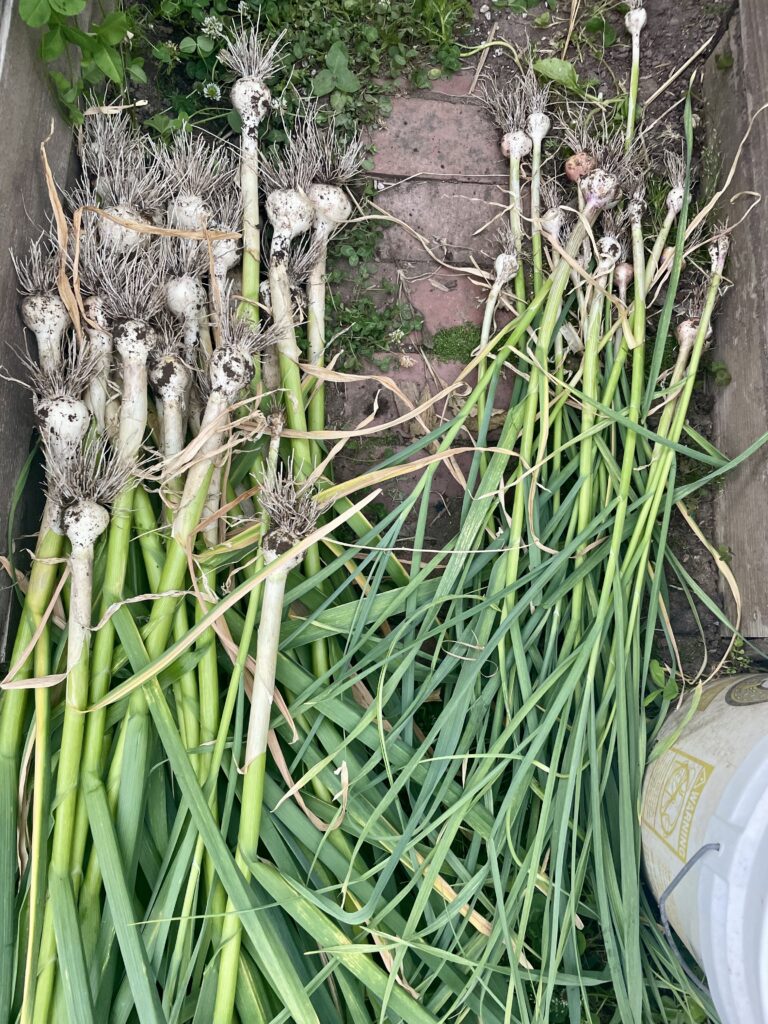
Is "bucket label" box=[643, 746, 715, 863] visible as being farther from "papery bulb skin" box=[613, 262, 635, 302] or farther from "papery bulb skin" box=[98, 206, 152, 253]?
"papery bulb skin" box=[98, 206, 152, 253]

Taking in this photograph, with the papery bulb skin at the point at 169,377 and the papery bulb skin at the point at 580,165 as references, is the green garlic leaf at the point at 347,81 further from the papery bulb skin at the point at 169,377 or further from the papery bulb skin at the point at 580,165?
the papery bulb skin at the point at 169,377

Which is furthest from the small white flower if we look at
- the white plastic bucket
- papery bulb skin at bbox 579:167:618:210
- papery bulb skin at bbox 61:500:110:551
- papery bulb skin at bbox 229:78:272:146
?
the white plastic bucket

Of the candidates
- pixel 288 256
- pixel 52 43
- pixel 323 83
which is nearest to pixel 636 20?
pixel 323 83

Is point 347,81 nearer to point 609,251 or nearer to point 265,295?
point 265,295

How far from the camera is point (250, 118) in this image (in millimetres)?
1235

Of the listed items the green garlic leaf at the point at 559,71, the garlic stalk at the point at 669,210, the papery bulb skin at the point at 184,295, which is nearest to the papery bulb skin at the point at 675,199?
the garlic stalk at the point at 669,210

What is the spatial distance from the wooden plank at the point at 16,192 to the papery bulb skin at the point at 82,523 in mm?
200

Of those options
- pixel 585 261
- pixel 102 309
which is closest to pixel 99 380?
pixel 102 309

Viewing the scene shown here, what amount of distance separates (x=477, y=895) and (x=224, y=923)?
360mm

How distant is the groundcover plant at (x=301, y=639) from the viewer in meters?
0.95

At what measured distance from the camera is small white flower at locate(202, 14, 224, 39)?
1312 mm

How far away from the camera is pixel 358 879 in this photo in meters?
0.95

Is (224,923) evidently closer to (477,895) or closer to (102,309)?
(477,895)

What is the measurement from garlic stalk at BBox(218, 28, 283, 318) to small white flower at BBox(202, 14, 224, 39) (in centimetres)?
10
